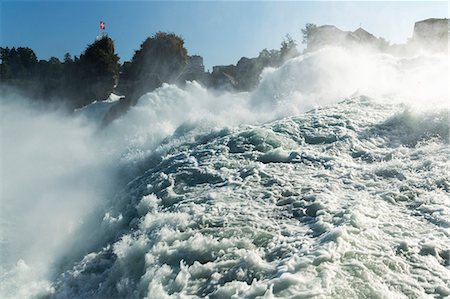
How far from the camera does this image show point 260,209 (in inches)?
344

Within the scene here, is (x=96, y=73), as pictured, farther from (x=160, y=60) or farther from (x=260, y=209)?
(x=260, y=209)

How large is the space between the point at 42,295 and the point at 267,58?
1815 inches

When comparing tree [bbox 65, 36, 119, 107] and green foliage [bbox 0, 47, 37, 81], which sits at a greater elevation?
green foliage [bbox 0, 47, 37, 81]

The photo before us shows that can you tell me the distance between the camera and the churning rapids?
648 cm

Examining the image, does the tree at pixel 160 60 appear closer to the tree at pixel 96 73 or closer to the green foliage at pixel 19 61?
the tree at pixel 96 73

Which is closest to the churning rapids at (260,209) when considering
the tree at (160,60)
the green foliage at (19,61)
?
the tree at (160,60)

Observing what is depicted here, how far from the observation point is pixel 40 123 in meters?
35.5

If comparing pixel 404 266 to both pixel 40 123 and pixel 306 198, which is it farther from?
pixel 40 123

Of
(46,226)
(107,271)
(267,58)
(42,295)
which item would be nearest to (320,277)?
(107,271)

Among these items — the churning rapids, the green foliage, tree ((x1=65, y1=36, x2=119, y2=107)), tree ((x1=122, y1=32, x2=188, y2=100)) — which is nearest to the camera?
the churning rapids

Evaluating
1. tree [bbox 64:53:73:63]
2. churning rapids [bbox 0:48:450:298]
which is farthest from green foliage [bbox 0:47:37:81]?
churning rapids [bbox 0:48:450:298]

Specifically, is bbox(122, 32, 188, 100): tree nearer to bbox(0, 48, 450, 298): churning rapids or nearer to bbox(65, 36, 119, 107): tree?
bbox(65, 36, 119, 107): tree

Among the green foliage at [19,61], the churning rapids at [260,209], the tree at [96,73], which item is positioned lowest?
the churning rapids at [260,209]

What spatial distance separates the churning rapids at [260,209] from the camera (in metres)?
6.48
